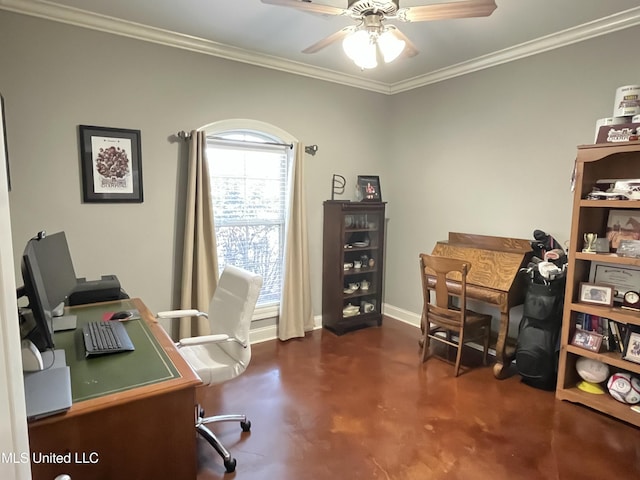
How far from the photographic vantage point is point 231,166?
356 cm

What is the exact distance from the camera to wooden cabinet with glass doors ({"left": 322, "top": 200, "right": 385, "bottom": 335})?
3.96 meters

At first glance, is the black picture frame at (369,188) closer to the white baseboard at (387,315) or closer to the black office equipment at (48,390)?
the white baseboard at (387,315)

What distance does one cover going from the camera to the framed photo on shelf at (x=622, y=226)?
258 centimetres

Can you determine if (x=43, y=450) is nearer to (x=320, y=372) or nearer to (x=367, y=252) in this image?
(x=320, y=372)

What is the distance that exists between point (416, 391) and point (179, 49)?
3219mm

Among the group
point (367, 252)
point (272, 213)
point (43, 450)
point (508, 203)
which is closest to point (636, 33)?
point (508, 203)

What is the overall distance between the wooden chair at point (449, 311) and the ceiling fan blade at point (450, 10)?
1.67m

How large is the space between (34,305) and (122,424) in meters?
0.54

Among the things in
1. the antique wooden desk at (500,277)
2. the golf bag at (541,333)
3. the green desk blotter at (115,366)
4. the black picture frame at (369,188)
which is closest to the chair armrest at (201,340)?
the green desk blotter at (115,366)

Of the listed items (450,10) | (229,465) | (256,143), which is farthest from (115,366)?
(256,143)

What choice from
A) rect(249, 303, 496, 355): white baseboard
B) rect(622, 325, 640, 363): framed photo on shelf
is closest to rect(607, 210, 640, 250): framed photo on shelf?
rect(622, 325, 640, 363): framed photo on shelf

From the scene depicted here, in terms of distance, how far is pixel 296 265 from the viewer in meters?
3.86

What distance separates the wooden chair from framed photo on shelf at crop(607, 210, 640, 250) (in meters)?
0.95

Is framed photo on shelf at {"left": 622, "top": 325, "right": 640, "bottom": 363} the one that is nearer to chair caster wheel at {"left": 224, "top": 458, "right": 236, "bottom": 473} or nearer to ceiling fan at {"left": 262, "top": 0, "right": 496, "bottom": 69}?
ceiling fan at {"left": 262, "top": 0, "right": 496, "bottom": 69}
